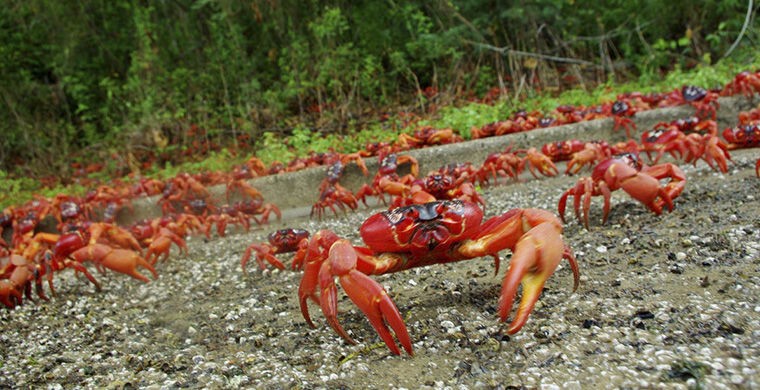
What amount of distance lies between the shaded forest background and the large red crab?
26.7ft

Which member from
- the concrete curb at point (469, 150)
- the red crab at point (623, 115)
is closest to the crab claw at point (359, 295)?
the concrete curb at point (469, 150)

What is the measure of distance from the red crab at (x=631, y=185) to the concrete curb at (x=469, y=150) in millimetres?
3496

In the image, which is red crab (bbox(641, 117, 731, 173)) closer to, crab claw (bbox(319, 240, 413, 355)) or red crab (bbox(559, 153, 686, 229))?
red crab (bbox(559, 153, 686, 229))

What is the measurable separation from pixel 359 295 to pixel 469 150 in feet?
18.7

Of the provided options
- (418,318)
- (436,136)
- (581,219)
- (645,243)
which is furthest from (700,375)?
(436,136)

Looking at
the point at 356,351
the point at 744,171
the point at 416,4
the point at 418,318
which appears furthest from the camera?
the point at 416,4

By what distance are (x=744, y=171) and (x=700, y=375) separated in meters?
4.25

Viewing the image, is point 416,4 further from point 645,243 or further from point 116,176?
point 645,243

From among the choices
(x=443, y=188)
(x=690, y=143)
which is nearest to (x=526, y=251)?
(x=443, y=188)

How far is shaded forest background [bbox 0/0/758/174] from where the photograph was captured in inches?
450

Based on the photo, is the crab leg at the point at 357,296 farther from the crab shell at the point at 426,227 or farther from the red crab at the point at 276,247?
Result: the red crab at the point at 276,247

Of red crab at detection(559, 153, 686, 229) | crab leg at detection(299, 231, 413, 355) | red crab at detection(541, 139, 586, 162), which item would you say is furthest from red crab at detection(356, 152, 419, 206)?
crab leg at detection(299, 231, 413, 355)

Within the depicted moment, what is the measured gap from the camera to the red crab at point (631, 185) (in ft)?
13.0

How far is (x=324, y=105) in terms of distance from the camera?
37.6 feet
